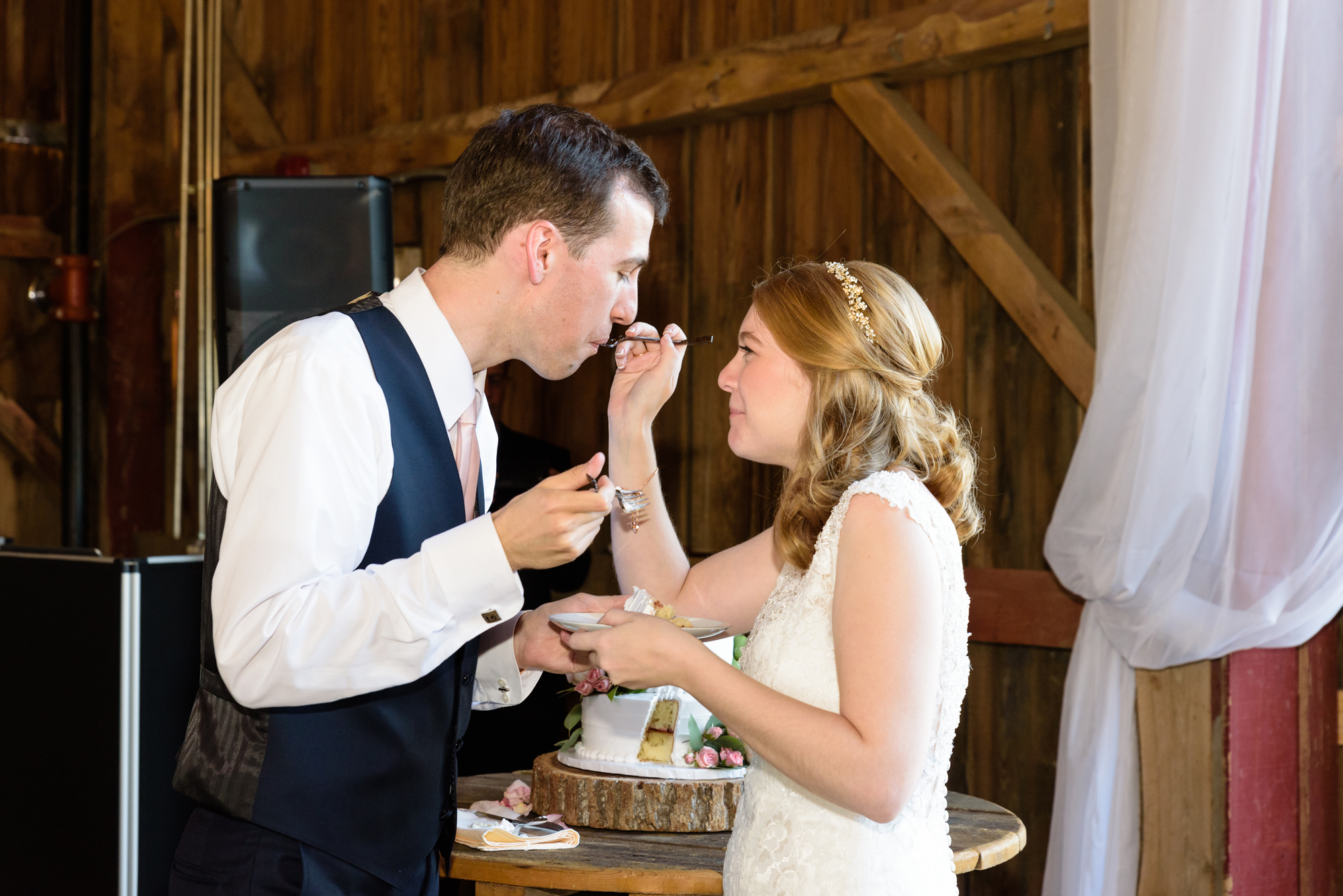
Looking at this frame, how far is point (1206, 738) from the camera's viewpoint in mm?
2676

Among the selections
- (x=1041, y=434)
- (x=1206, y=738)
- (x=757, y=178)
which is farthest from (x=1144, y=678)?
(x=757, y=178)

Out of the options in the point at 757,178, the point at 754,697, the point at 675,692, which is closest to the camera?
the point at 754,697

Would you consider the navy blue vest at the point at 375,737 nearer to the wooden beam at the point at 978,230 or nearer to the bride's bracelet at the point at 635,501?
the bride's bracelet at the point at 635,501

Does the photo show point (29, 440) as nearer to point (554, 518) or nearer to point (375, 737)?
point (375, 737)

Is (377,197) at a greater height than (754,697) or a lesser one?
greater

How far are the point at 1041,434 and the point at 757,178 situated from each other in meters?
1.24

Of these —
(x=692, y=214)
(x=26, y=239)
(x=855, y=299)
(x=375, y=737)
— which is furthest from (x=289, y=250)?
(x=26, y=239)

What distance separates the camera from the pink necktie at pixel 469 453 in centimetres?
170

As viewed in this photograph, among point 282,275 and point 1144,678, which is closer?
point 1144,678

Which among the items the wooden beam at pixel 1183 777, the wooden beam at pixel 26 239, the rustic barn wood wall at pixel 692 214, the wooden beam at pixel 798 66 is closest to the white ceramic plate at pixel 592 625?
the wooden beam at pixel 1183 777

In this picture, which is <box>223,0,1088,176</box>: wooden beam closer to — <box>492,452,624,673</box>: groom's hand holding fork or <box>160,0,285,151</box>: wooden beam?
<box>160,0,285,151</box>: wooden beam

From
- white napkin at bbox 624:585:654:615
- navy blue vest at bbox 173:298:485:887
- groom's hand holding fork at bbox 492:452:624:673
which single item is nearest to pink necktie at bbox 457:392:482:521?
navy blue vest at bbox 173:298:485:887

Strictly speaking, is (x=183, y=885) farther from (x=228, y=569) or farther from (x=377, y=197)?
(x=377, y=197)

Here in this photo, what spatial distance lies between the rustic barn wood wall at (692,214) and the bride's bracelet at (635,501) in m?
1.45
